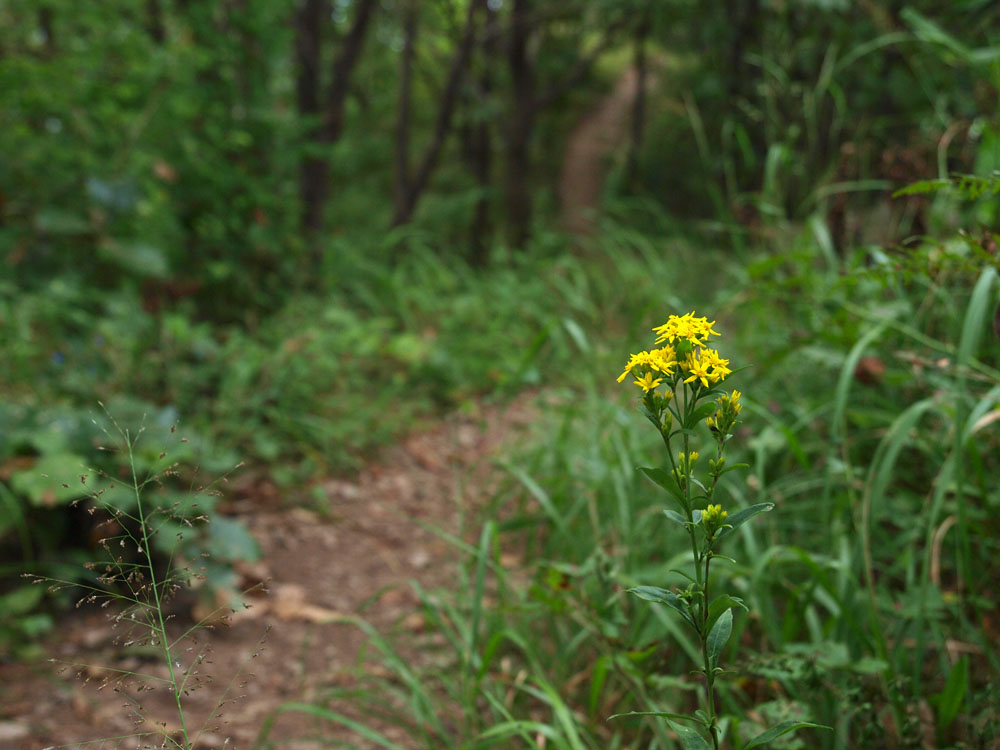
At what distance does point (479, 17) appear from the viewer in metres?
5.97

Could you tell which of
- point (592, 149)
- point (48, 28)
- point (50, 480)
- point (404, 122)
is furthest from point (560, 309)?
point (592, 149)

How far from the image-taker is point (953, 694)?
1269 mm

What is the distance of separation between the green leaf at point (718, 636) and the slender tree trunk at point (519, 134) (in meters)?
5.61

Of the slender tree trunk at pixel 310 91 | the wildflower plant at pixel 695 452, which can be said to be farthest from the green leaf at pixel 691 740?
the slender tree trunk at pixel 310 91

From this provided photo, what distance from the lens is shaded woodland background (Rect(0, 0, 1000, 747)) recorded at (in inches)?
59.4

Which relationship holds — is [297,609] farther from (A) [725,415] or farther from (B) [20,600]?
(A) [725,415]

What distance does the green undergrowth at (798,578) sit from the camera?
1.33 meters

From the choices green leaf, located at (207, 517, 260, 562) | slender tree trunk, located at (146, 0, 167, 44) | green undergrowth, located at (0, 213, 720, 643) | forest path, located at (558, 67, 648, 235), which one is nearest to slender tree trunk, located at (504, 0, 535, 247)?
green undergrowth, located at (0, 213, 720, 643)

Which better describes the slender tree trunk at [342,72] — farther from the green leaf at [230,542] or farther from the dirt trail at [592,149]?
the dirt trail at [592,149]

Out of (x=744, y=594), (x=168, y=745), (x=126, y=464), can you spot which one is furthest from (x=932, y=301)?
(x=126, y=464)

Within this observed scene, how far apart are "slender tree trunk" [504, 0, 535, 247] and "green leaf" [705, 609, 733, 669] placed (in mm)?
5610

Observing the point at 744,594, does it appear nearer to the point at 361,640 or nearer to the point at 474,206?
the point at 361,640

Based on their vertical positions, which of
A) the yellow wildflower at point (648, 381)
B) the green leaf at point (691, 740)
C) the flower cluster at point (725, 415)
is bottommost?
the green leaf at point (691, 740)

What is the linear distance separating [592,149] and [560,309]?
29.2 feet
